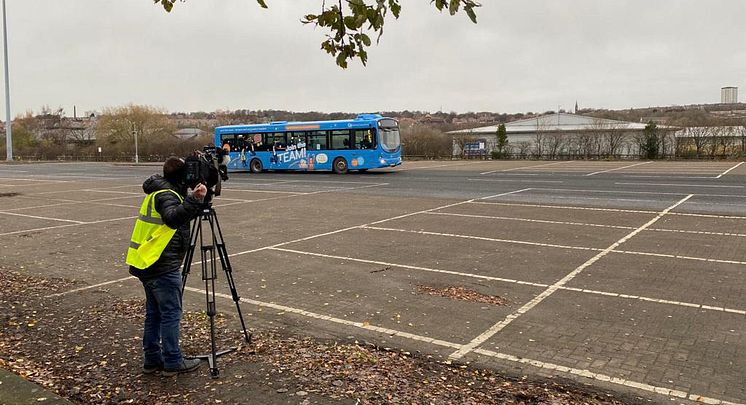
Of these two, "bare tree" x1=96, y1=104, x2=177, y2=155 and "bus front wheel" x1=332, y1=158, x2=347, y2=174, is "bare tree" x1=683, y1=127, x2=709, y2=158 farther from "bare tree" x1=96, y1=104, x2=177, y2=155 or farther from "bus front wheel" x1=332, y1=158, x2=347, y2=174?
"bare tree" x1=96, y1=104, x2=177, y2=155

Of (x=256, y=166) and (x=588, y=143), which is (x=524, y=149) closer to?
(x=588, y=143)

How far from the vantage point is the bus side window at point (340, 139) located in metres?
31.1

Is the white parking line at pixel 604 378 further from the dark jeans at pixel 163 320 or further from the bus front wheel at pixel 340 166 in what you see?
the bus front wheel at pixel 340 166

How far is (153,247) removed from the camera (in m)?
4.40

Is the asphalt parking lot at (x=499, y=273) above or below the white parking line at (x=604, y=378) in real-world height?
above

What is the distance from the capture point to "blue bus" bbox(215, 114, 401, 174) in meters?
30.5

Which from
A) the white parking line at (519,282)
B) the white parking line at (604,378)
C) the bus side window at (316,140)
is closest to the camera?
the white parking line at (604,378)

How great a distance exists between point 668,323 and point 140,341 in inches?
207

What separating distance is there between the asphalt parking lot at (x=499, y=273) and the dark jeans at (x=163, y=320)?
1.56 meters

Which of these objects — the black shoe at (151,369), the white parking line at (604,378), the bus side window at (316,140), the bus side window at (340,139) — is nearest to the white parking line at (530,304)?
the white parking line at (604,378)

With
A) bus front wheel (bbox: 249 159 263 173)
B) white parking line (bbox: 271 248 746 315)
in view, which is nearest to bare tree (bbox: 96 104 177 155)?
bus front wheel (bbox: 249 159 263 173)

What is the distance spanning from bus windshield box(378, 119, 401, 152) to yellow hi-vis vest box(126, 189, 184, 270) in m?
26.0

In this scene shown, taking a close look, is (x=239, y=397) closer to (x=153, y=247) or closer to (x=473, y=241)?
(x=153, y=247)

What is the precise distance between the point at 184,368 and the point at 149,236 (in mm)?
1120
